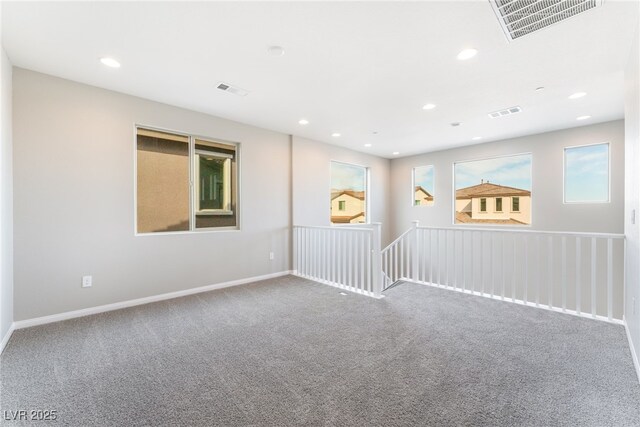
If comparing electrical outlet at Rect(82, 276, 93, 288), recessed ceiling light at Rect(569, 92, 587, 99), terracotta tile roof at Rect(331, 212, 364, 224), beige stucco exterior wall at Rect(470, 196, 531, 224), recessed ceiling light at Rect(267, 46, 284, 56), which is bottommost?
electrical outlet at Rect(82, 276, 93, 288)

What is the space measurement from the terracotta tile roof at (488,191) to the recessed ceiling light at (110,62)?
20.7ft

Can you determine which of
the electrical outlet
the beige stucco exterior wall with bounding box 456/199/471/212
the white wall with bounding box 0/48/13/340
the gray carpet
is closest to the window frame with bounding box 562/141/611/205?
the beige stucco exterior wall with bounding box 456/199/471/212

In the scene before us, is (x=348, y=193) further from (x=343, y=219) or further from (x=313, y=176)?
(x=313, y=176)

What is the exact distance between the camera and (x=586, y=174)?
15.6 feet

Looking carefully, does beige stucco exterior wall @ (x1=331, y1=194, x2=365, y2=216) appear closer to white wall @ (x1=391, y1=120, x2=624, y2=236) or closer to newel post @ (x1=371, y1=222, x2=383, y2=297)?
white wall @ (x1=391, y1=120, x2=624, y2=236)

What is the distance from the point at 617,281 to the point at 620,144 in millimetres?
2132

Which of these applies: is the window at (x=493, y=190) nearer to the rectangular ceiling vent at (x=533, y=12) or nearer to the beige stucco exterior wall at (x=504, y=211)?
the beige stucco exterior wall at (x=504, y=211)

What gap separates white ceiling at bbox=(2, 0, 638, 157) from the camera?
201 cm

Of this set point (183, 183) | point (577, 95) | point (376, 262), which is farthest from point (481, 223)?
point (183, 183)

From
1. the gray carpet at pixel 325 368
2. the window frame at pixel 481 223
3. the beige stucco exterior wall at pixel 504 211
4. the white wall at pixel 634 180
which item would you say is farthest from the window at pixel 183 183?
the beige stucco exterior wall at pixel 504 211

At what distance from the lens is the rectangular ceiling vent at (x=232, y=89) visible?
10.4 feet

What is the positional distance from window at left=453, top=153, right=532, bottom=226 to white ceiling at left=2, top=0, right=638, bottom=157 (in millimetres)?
1601

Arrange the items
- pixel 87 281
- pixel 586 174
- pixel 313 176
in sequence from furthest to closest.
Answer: pixel 313 176
pixel 586 174
pixel 87 281

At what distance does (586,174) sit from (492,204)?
1531 mm
